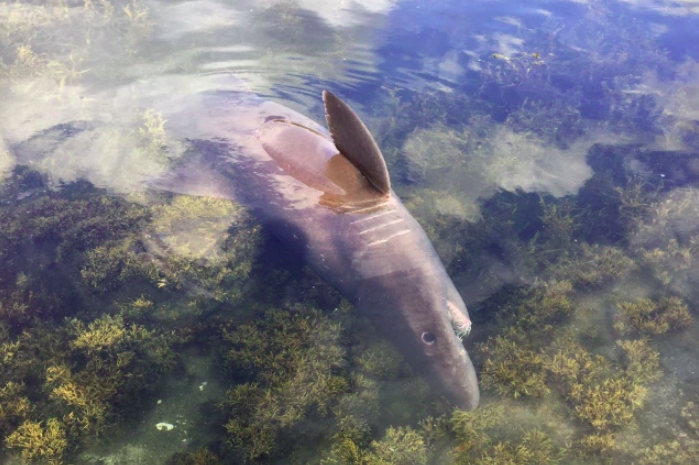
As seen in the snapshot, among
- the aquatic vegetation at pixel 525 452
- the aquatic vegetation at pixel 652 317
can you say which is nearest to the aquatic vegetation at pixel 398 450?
the aquatic vegetation at pixel 525 452

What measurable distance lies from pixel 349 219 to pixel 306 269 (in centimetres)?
100

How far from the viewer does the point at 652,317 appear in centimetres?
466

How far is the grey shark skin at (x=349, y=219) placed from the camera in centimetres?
403

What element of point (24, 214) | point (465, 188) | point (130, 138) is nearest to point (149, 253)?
point (24, 214)

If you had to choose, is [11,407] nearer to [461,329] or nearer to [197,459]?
[197,459]

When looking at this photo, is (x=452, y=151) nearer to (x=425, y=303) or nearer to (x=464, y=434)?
(x=425, y=303)

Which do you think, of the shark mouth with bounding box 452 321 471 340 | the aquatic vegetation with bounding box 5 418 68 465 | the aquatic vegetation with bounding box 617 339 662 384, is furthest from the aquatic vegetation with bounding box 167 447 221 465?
the aquatic vegetation with bounding box 617 339 662 384

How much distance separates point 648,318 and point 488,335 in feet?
6.18

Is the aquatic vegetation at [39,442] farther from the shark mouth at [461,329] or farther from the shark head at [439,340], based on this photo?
the shark mouth at [461,329]

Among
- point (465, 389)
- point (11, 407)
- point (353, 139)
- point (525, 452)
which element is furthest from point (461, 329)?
point (11, 407)

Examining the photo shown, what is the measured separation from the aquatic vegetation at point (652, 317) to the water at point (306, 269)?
0.02m

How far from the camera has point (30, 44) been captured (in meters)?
7.79

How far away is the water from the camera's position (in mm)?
3643

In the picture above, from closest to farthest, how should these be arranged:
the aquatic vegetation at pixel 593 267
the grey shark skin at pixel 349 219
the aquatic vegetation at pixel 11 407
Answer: the aquatic vegetation at pixel 11 407 → the grey shark skin at pixel 349 219 → the aquatic vegetation at pixel 593 267
